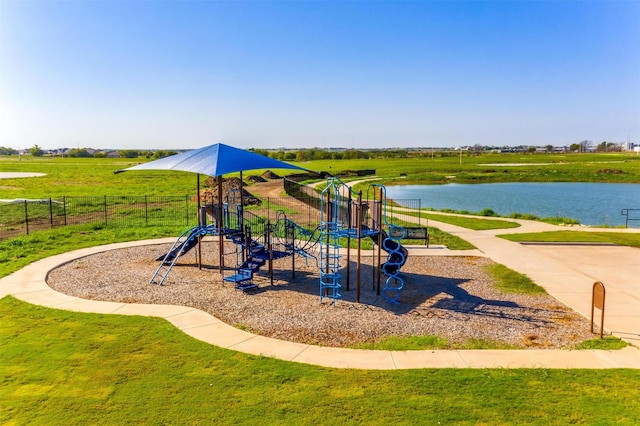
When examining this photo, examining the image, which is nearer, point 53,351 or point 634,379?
point 634,379

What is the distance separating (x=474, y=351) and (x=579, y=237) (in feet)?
57.3

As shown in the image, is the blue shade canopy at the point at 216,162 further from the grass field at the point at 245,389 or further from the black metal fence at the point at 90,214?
the black metal fence at the point at 90,214

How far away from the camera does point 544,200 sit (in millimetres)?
50531

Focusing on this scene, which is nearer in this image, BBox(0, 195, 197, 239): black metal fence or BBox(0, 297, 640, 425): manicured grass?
BBox(0, 297, 640, 425): manicured grass

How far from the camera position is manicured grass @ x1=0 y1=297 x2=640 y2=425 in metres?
6.57

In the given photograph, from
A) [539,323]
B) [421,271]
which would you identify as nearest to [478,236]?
[421,271]

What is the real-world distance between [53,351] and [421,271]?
11.6 meters

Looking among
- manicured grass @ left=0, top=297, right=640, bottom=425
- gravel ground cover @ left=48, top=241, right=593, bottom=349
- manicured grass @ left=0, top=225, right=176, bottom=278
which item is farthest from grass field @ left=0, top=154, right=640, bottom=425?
manicured grass @ left=0, top=225, right=176, bottom=278

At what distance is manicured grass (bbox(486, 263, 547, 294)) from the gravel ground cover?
0.40 metres

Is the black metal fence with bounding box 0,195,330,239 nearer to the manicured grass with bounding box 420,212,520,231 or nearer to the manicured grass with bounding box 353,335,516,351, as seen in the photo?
the manicured grass with bounding box 420,212,520,231

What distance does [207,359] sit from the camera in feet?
27.9

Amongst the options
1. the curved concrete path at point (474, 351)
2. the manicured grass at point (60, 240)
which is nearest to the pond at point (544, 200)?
the curved concrete path at point (474, 351)

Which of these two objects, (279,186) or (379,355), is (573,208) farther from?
(379,355)

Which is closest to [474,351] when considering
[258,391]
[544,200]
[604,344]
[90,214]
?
[604,344]
